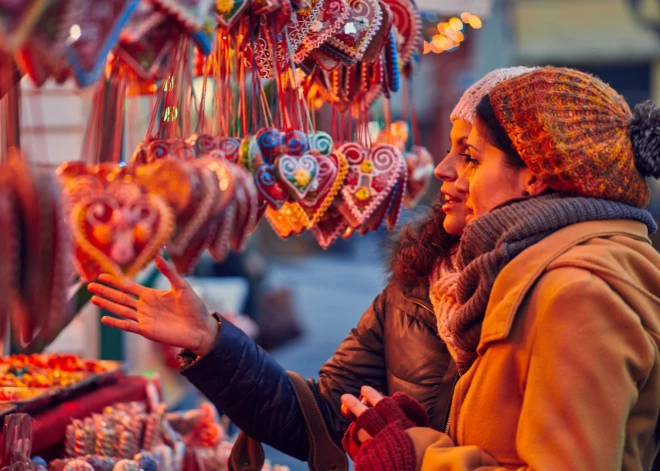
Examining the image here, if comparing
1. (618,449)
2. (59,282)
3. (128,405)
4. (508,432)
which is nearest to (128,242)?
(59,282)

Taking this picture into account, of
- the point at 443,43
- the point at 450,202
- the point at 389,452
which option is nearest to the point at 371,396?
the point at 389,452

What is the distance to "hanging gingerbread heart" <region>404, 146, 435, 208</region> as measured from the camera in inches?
Result: 80.1

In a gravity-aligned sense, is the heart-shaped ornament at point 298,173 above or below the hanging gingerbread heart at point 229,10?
below

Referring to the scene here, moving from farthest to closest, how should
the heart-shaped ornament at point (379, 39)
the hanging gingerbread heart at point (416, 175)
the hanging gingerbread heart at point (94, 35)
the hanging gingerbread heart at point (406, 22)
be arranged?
the hanging gingerbread heart at point (416, 175)
the hanging gingerbread heart at point (406, 22)
the heart-shaped ornament at point (379, 39)
the hanging gingerbread heart at point (94, 35)

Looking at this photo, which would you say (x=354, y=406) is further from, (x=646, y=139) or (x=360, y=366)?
(x=646, y=139)

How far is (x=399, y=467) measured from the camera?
124 cm

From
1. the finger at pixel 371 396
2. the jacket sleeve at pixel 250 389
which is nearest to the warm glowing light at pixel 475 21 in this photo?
the jacket sleeve at pixel 250 389

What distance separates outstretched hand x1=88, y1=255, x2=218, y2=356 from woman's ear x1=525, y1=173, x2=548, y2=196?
0.67m

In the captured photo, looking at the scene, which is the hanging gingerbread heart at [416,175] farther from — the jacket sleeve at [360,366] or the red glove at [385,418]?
the red glove at [385,418]

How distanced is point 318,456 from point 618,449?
0.74 meters

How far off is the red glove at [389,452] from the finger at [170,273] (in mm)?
473

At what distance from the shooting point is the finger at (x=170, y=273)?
143cm

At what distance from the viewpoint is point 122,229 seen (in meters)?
1.12

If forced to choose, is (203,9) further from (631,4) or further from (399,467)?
(631,4)
